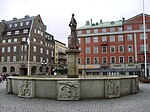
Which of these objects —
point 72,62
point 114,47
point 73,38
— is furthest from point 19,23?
point 72,62

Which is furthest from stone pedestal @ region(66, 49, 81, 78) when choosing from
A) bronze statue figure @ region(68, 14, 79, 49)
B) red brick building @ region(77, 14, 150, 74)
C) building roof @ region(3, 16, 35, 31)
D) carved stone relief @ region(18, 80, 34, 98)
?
building roof @ region(3, 16, 35, 31)

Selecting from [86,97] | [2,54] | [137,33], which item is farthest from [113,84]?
[2,54]

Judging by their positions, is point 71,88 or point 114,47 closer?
point 71,88

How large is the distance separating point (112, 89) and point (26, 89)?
5614mm

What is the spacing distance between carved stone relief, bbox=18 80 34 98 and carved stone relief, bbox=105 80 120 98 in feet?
15.8

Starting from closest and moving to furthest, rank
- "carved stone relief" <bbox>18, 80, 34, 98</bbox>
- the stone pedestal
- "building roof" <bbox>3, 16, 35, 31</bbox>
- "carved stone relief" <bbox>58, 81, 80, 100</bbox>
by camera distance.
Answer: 1. "carved stone relief" <bbox>58, 81, 80, 100</bbox>
2. "carved stone relief" <bbox>18, 80, 34, 98</bbox>
3. the stone pedestal
4. "building roof" <bbox>3, 16, 35, 31</bbox>

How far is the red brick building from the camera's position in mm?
52594

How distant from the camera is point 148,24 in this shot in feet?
173

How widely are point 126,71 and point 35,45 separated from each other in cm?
3358

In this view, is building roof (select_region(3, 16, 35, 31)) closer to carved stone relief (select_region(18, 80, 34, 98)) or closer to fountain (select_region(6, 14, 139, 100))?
carved stone relief (select_region(18, 80, 34, 98))

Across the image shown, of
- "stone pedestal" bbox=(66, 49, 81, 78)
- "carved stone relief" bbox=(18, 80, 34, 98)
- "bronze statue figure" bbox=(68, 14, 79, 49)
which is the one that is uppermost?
"bronze statue figure" bbox=(68, 14, 79, 49)

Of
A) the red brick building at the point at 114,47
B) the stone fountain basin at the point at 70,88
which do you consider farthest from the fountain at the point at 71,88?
the red brick building at the point at 114,47

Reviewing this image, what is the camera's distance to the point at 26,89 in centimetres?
1101

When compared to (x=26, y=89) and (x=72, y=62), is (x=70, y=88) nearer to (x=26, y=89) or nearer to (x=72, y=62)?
(x=26, y=89)
